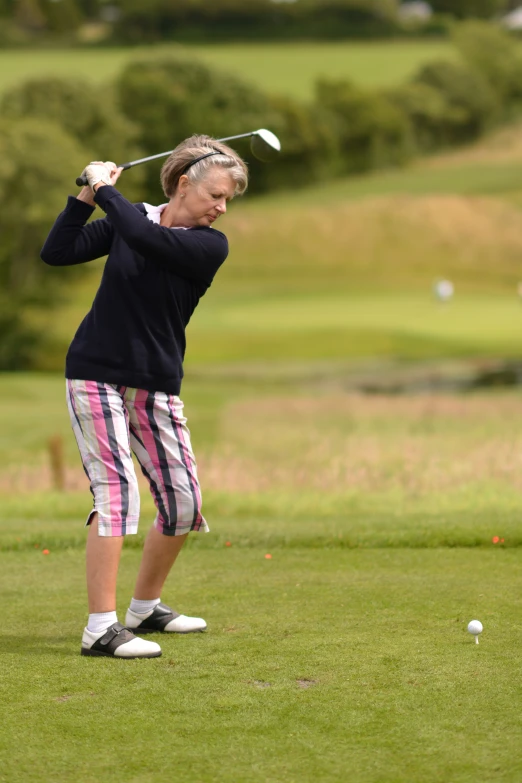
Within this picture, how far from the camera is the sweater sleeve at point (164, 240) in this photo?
445cm

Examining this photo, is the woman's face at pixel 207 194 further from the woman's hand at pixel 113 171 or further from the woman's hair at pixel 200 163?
the woman's hand at pixel 113 171

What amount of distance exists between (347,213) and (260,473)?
45.4 m

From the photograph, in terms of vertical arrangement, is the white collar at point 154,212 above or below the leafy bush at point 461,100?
below

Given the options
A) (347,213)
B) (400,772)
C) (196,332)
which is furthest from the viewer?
(347,213)

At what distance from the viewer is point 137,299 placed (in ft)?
15.1

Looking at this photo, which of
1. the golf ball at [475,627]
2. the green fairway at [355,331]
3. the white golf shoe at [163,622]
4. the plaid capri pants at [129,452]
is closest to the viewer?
the golf ball at [475,627]

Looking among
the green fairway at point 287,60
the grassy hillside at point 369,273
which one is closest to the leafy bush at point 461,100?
the green fairway at point 287,60

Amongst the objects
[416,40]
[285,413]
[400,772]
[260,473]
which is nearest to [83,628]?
[400,772]

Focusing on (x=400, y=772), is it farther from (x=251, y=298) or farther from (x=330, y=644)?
(x=251, y=298)

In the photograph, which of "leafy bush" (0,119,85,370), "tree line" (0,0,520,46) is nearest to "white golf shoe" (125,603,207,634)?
"leafy bush" (0,119,85,370)

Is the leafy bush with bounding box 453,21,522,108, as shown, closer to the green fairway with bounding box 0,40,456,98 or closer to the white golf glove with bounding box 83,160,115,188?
the green fairway with bounding box 0,40,456,98

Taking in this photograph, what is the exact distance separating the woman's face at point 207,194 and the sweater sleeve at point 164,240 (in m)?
0.07

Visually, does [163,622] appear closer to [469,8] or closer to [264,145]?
[264,145]

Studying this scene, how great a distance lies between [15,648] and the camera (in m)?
4.51
